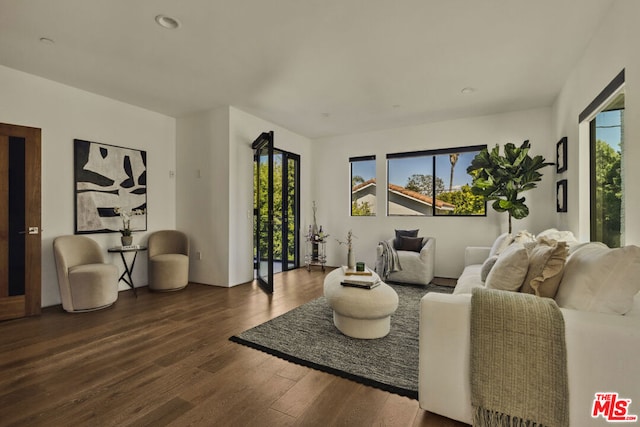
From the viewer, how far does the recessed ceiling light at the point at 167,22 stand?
2443mm

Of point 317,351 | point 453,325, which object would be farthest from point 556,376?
point 317,351

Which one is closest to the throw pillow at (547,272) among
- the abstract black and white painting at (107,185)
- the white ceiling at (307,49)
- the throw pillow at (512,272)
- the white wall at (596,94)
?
the throw pillow at (512,272)

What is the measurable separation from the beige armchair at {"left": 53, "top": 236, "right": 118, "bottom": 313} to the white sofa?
358cm

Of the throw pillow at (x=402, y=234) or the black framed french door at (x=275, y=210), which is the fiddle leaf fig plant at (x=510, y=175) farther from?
the black framed french door at (x=275, y=210)

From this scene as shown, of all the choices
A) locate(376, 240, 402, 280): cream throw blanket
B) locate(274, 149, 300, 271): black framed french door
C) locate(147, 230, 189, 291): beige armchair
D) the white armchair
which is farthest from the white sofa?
locate(274, 149, 300, 271): black framed french door

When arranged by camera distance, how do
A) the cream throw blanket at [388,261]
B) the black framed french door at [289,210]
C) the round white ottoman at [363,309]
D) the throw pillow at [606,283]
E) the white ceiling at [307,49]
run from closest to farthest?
1. the throw pillow at [606,283]
2. the white ceiling at [307,49]
3. the round white ottoman at [363,309]
4. the cream throw blanket at [388,261]
5. the black framed french door at [289,210]

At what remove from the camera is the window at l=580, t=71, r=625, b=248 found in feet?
8.00

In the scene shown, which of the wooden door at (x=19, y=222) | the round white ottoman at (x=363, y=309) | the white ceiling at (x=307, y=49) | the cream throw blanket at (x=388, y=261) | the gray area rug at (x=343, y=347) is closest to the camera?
the gray area rug at (x=343, y=347)

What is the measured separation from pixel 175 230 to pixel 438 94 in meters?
4.49

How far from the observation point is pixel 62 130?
3.75 meters

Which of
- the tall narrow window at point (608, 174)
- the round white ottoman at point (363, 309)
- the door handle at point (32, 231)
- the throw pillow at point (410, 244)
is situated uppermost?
the tall narrow window at point (608, 174)

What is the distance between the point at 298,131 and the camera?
19.6 ft

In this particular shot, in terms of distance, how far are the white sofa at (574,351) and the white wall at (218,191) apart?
353 cm

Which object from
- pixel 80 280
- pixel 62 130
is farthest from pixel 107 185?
pixel 80 280
